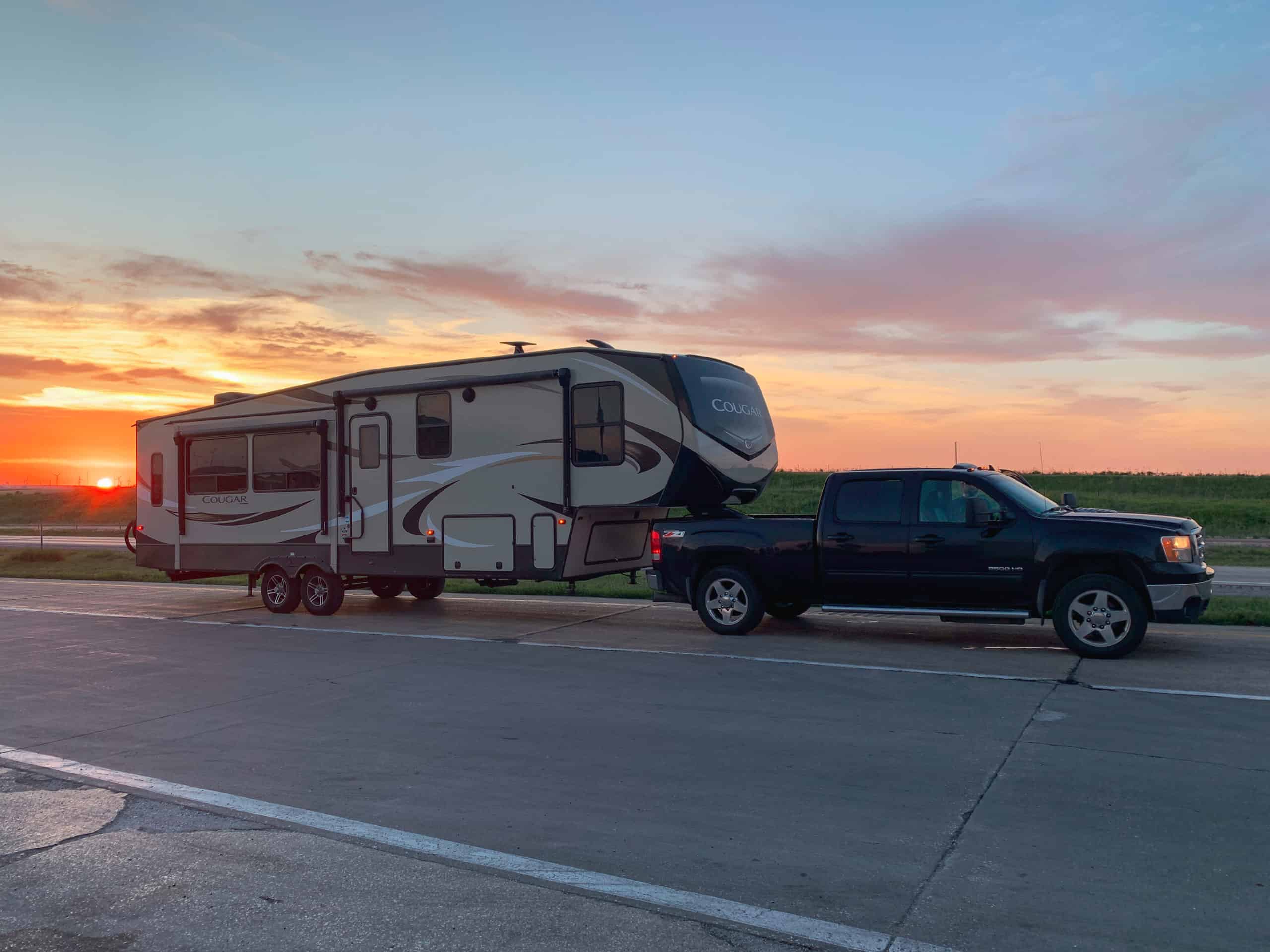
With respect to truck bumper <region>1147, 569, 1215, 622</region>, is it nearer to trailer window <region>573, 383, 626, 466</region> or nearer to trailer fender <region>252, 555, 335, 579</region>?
trailer window <region>573, 383, 626, 466</region>

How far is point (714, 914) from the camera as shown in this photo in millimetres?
4480

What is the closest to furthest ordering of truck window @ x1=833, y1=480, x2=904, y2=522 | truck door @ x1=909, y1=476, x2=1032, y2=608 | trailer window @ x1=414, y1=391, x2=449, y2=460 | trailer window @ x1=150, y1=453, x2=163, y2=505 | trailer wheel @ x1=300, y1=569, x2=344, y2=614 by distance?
truck door @ x1=909, y1=476, x2=1032, y2=608, truck window @ x1=833, y1=480, x2=904, y2=522, trailer window @ x1=414, y1=391, x2=449, y2=460, trailer wheel @ x1=300, y1=569, x2=344, y2=614, trailer window @ x1=150, y1=453, x2=163, y2=505

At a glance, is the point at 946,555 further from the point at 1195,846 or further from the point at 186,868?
the point at 186,868

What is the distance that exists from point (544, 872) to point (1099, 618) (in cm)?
760

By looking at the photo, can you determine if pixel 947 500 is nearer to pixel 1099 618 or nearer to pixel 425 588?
pixel 1099 618

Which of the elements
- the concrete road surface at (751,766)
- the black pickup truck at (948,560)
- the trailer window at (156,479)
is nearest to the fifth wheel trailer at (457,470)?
the trailer window at (156,479)

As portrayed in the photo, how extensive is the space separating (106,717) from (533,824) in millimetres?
4930

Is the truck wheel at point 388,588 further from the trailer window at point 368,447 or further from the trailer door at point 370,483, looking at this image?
the trailer window at point 368,447

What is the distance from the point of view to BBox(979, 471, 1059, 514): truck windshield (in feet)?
38.0

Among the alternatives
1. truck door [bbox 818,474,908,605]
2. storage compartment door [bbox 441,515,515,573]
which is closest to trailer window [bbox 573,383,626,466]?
storage compartment door [bbox 441,515,515,573]

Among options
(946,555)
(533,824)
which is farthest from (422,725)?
(946,555)

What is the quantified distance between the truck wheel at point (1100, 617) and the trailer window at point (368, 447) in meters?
9.25

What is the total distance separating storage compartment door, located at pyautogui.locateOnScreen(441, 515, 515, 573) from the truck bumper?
753 cm

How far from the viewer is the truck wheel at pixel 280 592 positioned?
16.6 meters
